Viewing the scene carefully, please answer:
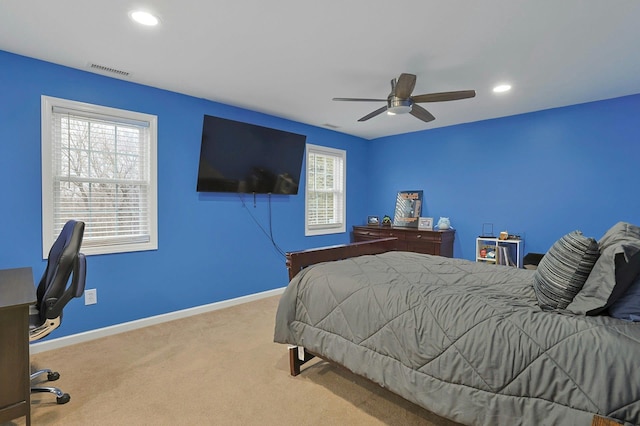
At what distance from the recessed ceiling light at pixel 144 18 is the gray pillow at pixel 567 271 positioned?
275 centimetres

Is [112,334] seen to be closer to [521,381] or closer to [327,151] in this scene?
[521,381]

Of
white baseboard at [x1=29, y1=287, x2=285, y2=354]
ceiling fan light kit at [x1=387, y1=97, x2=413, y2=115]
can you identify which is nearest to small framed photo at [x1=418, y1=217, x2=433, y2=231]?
ceiling fan light kit at [x1=387, y1=97, x2=413, y2=115]

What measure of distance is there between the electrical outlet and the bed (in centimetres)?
193

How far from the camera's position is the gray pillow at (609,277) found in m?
1.31

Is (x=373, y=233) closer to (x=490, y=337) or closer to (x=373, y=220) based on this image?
(x=373, y=220)

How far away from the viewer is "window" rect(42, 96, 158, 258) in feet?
9.05

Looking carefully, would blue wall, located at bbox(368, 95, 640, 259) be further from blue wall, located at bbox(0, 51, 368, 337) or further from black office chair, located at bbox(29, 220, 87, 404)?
black office chair, located at bbox(29, 220, 87, 404)

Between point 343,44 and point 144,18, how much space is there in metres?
1.36

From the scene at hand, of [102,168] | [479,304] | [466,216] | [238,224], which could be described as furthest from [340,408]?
[466,216]

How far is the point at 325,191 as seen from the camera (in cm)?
523

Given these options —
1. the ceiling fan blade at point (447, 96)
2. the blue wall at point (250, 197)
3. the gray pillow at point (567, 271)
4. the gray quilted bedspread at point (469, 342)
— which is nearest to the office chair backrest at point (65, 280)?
the blue wall at point (250, 197)

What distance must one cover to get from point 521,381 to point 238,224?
335 cm

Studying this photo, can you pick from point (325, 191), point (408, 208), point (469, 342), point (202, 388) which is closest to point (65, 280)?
Answer: point (202, 388)

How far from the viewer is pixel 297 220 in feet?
15.5
